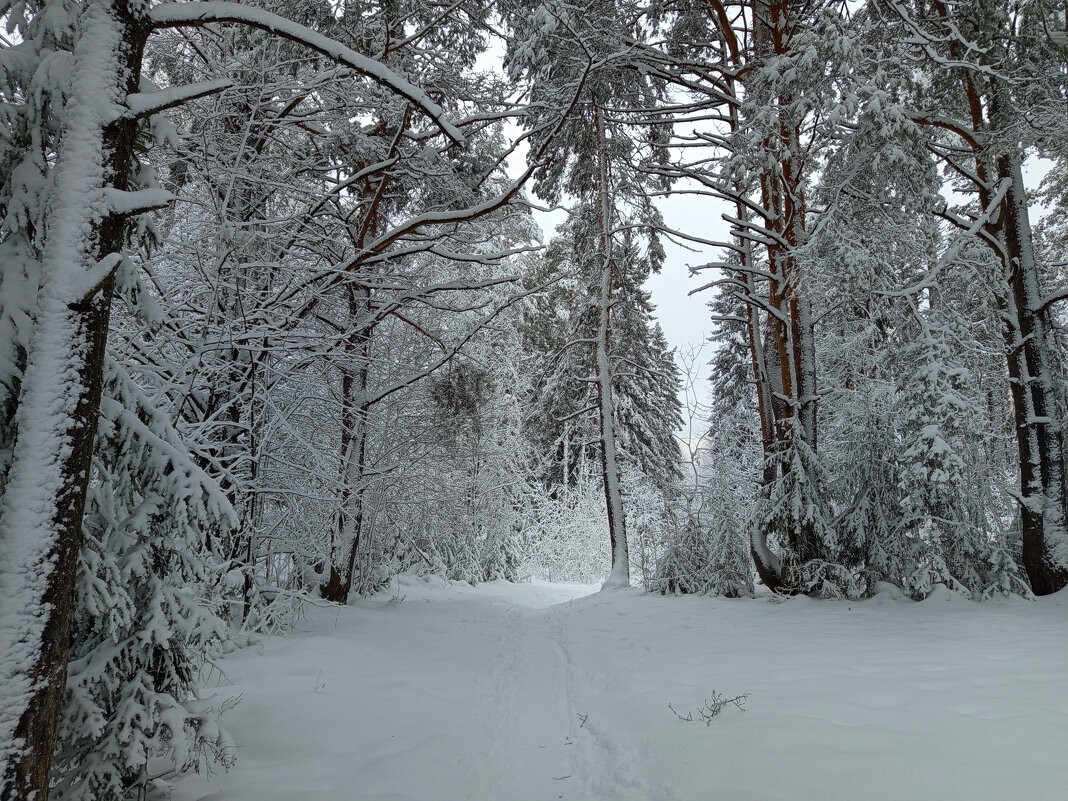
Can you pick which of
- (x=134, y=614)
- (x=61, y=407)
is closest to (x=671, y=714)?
(x=134, y=614)

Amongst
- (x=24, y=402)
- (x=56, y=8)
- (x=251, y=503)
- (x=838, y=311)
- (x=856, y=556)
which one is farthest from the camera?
(x=838, y=311)

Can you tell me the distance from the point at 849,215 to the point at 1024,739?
591 cm

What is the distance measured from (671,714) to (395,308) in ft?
17.1

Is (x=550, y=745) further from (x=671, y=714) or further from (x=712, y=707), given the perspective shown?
(x=712, y=707)

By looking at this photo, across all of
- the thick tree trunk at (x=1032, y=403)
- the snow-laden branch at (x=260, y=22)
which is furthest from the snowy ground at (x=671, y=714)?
the snow-laden branch at (x=260, y=22)

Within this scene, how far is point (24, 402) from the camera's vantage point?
190cm

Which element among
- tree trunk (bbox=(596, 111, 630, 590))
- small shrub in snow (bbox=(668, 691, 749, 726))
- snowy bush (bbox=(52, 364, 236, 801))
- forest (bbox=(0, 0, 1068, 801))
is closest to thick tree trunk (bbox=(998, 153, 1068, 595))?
forest (bbox=(0, 0, 1068, 801))

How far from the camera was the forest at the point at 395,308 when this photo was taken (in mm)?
2055

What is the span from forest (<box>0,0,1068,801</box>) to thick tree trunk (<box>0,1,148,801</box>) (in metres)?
0.01

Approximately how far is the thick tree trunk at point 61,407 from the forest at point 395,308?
0.04 feet

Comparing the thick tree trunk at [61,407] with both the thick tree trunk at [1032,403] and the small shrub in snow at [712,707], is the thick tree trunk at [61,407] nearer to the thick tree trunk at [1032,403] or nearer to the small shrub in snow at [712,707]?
the small shrub in snow at [712,707]

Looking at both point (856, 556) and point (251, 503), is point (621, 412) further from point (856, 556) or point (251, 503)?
point (251, 503)

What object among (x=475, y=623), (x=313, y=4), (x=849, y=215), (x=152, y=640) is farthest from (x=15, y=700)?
(x=849, y=215)

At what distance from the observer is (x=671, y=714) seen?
3.80 m
